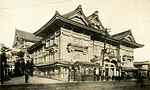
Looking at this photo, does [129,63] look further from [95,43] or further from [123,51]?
[95,43]

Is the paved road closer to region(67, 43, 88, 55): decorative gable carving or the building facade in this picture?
the building facade

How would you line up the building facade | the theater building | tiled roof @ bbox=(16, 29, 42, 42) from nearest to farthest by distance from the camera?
1. tiled roof @ bbox=(16, 29, 42, 42)
2. the theater building
3. the building facade

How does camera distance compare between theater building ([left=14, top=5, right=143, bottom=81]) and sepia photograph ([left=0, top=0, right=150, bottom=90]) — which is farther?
theater building ([left=14, top=5, right=143, bottom=81])

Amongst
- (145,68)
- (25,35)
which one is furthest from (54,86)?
(145,68)

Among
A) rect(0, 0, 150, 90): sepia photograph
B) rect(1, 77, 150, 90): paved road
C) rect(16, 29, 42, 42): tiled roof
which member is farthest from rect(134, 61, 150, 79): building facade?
rect(16, 29, 42, 42): tiled roof

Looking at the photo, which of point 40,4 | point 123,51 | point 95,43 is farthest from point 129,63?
point 40,4

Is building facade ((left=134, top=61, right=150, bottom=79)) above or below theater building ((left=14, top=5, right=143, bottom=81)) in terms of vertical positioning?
below

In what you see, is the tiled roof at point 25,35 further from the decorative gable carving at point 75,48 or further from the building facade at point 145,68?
the building facade at point 145,68

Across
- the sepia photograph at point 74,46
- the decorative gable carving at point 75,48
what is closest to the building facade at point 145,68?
the sepia photograph at point 74,46

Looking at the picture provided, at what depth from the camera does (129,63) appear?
20.7 feet

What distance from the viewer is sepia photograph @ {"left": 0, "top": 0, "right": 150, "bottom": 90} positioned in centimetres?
Result: 288

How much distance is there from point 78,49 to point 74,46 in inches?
7.5

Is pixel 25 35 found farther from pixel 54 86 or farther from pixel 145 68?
pixel 145 68

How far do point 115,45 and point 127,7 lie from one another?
219cm
